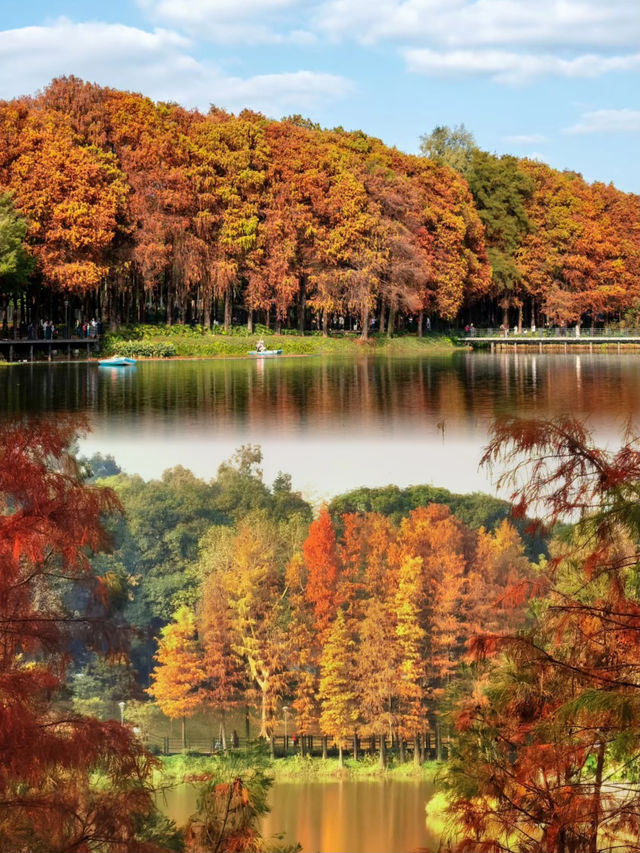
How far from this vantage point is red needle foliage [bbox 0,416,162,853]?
6562 millimetres

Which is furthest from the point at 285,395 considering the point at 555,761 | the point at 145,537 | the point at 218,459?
the point at 555,761

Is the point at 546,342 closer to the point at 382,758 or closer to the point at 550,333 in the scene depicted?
the point at 550,333

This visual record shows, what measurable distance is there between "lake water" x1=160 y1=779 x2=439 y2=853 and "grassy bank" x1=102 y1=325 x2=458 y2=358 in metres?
15.4

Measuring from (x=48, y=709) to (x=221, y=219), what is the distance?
83.4 feet

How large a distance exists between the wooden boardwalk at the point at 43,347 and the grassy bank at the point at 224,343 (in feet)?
1.57

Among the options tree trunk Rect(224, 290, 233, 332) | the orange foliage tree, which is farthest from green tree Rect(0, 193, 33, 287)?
the orange foliage tree

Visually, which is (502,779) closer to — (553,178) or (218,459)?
(218,459)

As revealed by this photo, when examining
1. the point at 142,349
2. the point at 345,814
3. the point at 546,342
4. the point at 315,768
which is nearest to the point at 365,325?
the point at 142,349

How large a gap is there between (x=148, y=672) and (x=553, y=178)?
35452mm

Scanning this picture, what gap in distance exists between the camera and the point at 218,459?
723 inches

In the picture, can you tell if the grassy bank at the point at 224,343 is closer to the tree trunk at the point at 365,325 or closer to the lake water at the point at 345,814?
the tree trunk at the point at 365,325

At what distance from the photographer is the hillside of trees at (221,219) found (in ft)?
90.5

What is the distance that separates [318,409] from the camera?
51.2 ft

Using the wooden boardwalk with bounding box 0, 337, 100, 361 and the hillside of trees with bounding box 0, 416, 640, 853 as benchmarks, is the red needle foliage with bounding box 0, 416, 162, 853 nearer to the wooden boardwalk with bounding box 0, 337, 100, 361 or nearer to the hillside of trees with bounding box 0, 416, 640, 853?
the hillside of trees with bounding box 0, 416, 640, 853
